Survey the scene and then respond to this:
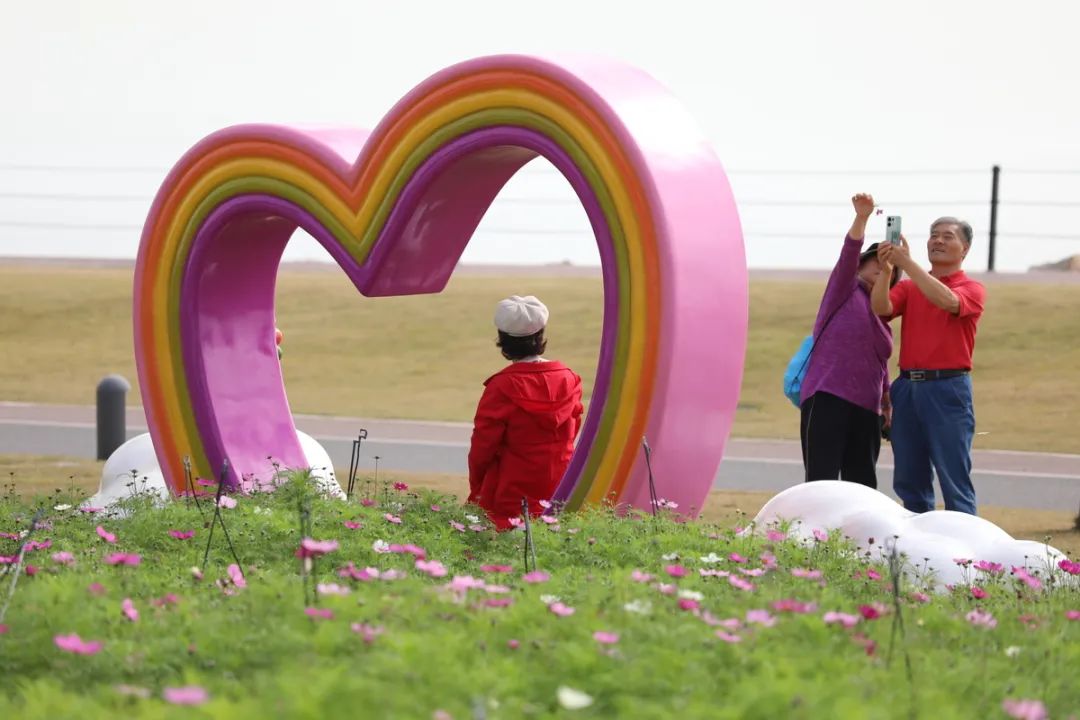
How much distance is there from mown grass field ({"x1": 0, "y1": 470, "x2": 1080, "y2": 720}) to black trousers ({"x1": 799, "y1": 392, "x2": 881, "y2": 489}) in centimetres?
125

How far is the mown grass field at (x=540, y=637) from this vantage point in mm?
3385

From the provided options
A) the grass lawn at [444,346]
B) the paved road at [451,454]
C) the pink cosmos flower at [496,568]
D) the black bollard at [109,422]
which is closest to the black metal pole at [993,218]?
the grass lawn at [444,346]

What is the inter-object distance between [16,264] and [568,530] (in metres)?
26.3

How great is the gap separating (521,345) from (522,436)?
1.38 ft

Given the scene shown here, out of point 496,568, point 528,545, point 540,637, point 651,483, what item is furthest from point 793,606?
point 651,483

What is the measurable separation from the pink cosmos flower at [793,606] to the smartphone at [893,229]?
108 inches

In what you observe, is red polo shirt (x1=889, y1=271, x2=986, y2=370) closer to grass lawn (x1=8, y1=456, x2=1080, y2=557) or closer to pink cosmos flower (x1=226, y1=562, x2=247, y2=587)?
grass lawn (x1=8, y1=456, x2=1080, y2=557)

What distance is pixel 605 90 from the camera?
644 centimetres

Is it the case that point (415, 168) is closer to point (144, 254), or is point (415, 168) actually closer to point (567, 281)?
point (144, 254)

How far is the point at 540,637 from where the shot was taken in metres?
3.94

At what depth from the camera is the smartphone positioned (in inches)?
259

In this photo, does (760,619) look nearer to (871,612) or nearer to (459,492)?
(871,612)

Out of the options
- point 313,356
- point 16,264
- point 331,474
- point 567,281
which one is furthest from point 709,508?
point 16,264

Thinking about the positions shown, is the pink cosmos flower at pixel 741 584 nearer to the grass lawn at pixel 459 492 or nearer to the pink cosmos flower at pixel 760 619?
the pink cosmos flower at pixel 760 619
